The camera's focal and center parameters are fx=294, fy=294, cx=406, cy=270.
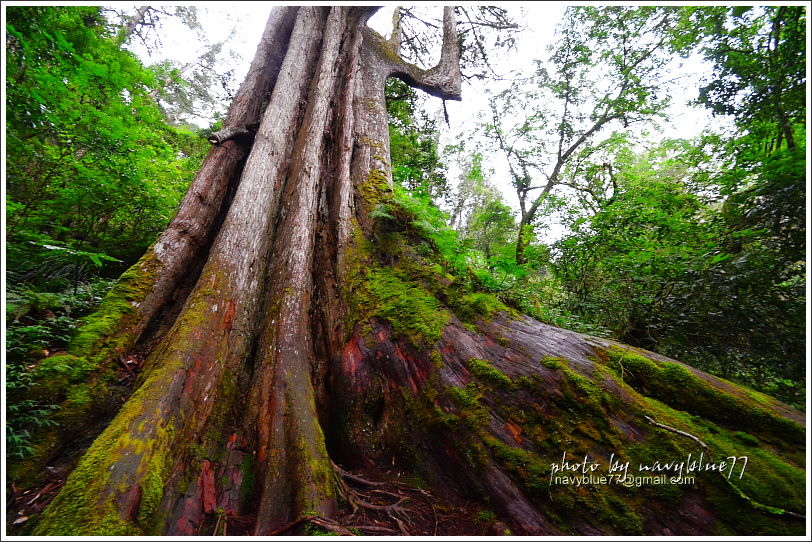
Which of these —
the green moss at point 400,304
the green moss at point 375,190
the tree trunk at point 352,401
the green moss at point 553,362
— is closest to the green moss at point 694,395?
the tree trunk at point 352,401

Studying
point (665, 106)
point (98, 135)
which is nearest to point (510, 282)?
point (98, 135)

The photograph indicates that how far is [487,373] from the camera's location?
2.35m

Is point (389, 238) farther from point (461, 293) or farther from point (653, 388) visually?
point (653, 388)

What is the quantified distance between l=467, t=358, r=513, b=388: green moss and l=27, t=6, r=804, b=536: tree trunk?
12 millimetres

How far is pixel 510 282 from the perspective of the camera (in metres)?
4.04

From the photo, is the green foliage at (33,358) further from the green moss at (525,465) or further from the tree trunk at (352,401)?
the green moss at (525,465)

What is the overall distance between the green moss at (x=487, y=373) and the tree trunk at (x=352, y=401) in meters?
0.01

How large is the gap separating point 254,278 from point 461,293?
2.20 m

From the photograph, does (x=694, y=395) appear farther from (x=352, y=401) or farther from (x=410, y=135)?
(x=410, y=135)

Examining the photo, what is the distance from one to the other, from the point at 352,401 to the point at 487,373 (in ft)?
3.95

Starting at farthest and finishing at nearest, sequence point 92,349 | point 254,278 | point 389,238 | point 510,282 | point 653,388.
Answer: point 510,282 < point 389,238 < point 254,278 < point 92,349 < point 653,388

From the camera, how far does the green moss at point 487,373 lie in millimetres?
2291

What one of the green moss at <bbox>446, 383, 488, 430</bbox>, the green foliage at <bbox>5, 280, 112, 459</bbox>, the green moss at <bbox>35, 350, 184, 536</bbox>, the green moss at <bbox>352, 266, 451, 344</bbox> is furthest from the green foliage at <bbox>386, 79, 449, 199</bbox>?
the green moss at <bbox>35, 350, 184, 536</bbox>

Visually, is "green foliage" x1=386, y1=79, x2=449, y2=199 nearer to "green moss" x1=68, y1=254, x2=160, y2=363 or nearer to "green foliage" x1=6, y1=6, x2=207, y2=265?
"green foliage" x1=6, y1=6, x2=207, y2=265
